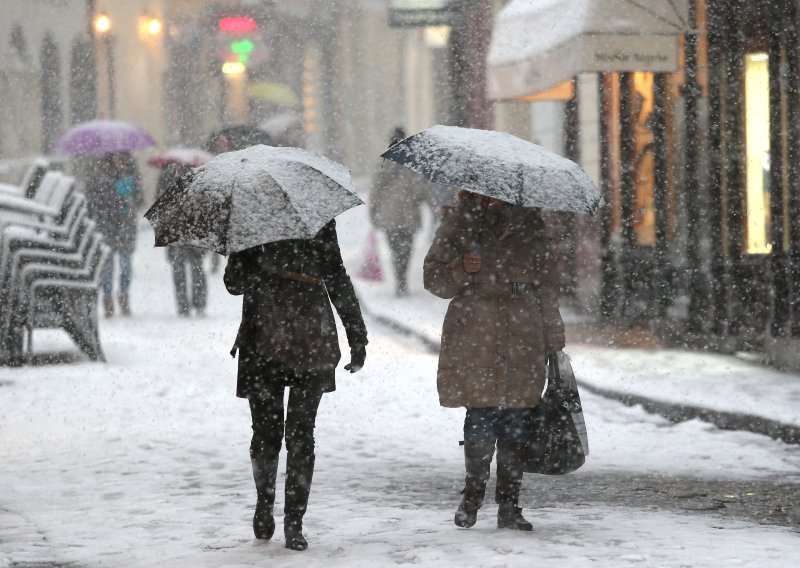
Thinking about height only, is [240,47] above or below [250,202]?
above

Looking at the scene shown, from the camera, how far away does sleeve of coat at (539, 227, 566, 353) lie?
6.80 m

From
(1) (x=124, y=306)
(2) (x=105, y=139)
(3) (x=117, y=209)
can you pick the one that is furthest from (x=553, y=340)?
(2) (x=105, y=139)

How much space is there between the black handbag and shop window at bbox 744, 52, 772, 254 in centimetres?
719

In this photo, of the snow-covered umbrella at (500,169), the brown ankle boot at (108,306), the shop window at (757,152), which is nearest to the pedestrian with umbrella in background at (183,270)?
the brown ankle boot at (108,306)

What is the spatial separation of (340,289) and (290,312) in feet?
0.80

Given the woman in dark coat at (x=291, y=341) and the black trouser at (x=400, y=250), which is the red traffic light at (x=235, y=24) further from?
the woman in dark coat at (x=291, y=341)

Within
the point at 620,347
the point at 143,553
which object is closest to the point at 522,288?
the point at 143,553

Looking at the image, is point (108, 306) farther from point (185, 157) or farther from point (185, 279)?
point (185, 157)

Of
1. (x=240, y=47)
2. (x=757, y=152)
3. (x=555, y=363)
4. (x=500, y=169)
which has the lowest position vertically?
(x=555, y=363)

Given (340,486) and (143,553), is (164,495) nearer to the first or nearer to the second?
(340,486)

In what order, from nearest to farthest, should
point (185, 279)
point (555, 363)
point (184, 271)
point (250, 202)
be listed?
point (250, 202)
point (555, 363)
point (184, 271)
point (185, 279)

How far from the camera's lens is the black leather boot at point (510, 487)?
6801 millimetres

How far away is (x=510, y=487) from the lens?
680 centimetres

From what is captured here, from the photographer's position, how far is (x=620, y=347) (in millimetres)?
15047
